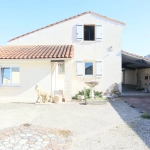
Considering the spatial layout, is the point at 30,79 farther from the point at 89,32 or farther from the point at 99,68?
the point at 89,32

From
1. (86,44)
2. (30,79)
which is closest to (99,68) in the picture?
(86,44)

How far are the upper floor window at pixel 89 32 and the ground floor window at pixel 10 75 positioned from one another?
820cm

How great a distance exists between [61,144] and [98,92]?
11.2 metres

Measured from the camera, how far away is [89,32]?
17.1 meters

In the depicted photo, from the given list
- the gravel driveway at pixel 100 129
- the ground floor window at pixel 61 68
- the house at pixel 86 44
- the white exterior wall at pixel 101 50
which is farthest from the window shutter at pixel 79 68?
the gravel driveway at pixel 100 129

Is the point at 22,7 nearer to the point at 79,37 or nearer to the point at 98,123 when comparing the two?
the point at 79,37

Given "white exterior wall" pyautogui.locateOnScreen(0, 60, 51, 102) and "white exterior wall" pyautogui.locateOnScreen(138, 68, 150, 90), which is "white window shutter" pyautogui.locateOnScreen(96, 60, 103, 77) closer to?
"white exterior wall" pyautogui.locateOnScreen(0, 60, 51, 102)

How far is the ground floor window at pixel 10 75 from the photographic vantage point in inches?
536

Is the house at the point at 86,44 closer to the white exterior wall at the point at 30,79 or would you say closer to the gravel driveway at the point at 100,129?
the white exterior wall at the point at 30,79

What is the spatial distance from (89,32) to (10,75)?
31.6 feet

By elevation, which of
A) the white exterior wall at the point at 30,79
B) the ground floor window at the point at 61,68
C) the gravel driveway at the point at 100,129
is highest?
the ground floor window at the point at 61,68

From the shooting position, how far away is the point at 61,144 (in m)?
5.20

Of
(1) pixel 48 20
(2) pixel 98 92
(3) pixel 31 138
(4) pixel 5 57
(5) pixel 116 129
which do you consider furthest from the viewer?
(1) pixel 48 20

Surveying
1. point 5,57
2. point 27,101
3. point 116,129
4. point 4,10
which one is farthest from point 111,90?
point 4,10
